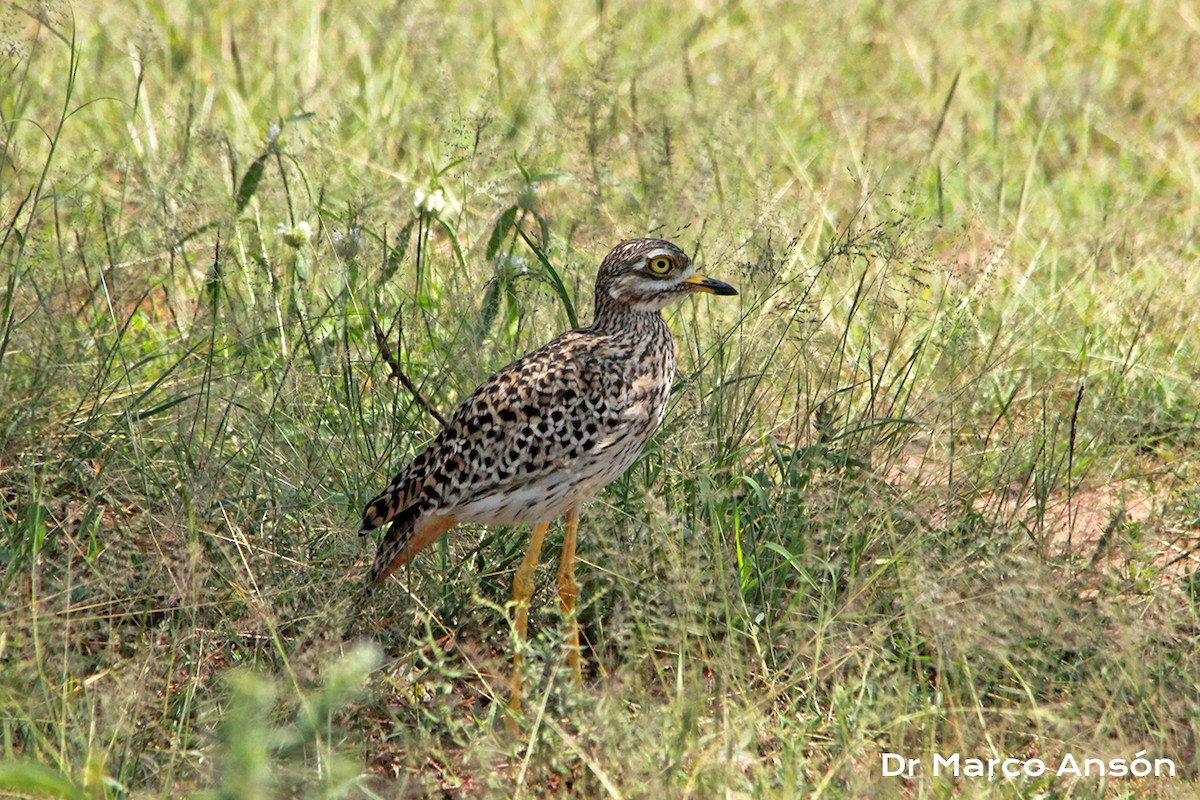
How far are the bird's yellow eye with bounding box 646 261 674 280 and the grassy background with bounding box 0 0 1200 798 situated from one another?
23 centimetres

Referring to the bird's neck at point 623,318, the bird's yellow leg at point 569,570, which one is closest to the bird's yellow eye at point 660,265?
the bird's neck at point 623,318

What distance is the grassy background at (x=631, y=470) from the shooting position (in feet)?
10.2

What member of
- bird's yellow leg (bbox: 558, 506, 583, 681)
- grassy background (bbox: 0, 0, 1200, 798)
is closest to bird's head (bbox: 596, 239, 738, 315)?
grassy background (bbox: 0, 0, 1200, 798)

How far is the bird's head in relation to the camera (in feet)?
12.7

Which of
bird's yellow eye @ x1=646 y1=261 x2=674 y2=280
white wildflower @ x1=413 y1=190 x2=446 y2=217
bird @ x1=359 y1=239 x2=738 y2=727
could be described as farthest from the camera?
white wildflower @ x1=413 y1=190 x2=446 y2=217

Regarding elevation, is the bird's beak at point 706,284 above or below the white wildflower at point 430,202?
below

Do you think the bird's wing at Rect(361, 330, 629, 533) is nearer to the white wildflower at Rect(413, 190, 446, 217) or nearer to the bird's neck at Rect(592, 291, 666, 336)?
the bird's neck at Rect(592, 291, 666, 336)

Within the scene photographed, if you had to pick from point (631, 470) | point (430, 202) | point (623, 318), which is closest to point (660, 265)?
point (623, 318)

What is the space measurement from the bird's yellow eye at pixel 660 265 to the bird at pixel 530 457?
0.25m

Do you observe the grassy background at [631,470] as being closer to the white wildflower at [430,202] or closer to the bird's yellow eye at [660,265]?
the white wildflower at [430,202]

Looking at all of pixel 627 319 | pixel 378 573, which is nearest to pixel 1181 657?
pixel 627 319

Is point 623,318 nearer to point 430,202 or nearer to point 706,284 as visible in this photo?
point 706,284

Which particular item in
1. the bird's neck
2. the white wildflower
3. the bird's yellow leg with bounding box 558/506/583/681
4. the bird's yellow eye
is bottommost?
the bird's yellow leg with bounding box 558/506/583/681

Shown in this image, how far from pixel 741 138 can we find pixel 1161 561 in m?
2.59
